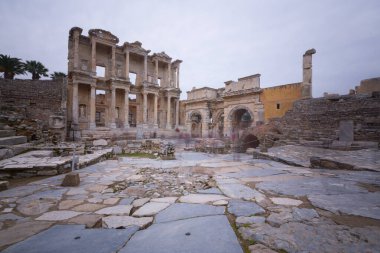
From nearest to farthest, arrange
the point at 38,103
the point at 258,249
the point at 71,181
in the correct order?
the point at 258,249 < the point at 71,181 < the point at 38,103

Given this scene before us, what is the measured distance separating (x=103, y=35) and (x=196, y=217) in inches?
876

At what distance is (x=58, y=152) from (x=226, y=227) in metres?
7.24

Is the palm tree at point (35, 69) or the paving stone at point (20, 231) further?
the palm tree at point (35, 69)

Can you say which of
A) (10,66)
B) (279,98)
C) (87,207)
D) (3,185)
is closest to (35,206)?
(87,207)

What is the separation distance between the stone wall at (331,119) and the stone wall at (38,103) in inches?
569

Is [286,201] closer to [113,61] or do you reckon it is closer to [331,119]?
[331,119]

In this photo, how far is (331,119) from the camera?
1059 cm

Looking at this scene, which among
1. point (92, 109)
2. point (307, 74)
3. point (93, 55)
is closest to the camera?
point (307, 74)

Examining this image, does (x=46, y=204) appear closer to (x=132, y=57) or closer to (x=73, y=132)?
(x=73, y=132)

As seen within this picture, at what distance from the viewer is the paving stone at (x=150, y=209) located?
2497 millimetres

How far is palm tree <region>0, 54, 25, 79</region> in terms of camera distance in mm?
20969

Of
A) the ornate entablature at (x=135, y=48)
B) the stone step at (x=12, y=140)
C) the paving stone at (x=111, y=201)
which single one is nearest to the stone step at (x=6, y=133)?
the stone step at (x=12, y=140)

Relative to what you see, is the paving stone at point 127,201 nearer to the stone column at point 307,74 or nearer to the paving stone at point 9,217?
the paving stone at point 9,217

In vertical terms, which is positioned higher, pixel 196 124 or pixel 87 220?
pixel 196 124
